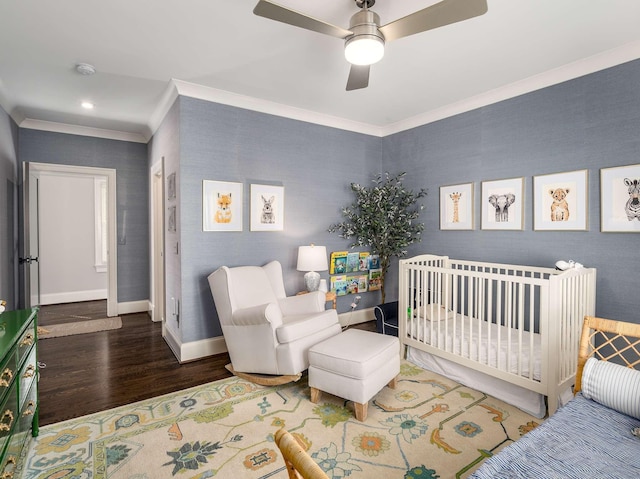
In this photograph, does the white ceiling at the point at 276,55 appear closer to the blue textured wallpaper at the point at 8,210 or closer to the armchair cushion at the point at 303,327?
the blue textured wallpaper at the point at 8,210

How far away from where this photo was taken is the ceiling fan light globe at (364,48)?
1.90 m

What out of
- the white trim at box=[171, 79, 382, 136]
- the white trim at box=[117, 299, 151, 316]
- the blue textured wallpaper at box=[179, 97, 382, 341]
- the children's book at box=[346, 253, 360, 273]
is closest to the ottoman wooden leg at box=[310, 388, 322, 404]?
the blue textured wallpaper at box=[179, 97, 382, 341]

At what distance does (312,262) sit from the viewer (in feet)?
11.9

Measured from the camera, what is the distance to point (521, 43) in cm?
249

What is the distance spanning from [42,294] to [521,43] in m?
7.29

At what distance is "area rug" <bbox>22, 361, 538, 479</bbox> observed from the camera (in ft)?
5.97

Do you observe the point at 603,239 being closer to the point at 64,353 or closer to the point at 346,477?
the point at 346,477

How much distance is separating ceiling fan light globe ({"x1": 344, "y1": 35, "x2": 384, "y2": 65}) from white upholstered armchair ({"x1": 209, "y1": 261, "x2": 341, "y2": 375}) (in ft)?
5.97

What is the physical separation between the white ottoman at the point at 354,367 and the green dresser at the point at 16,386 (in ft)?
5.34

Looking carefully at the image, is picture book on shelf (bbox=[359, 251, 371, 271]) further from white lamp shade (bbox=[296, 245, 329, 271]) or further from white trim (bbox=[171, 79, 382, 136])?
white trim (bbox=[171, 79, 382, 136])

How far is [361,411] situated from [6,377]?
6.17 ft

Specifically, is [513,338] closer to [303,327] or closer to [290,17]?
[303,327]

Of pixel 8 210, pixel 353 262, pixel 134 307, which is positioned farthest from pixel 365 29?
pixel 134 307

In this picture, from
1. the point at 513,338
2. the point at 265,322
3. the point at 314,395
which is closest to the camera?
the point at 314,395
